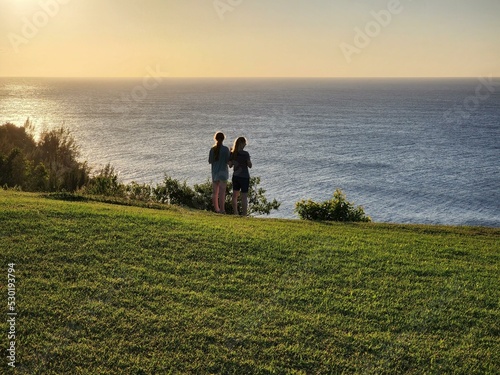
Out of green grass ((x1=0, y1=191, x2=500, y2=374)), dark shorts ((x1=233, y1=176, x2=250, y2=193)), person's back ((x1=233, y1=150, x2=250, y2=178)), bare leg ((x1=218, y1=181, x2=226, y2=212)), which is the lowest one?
green grass ((x1=0, y1=191, x2=500, y2=374))

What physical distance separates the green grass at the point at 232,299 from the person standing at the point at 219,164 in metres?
3.96

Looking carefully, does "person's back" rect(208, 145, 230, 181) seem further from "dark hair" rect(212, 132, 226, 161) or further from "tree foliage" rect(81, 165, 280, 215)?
"tree foliage" rect(81, 165, 280, 215)

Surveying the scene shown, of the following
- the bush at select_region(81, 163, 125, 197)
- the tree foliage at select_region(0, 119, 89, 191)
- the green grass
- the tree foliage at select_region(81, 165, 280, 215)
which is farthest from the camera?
the tree foliage at select_region(0, 119, 89, 191)

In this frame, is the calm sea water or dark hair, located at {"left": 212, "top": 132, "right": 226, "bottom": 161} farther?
the calm sea water

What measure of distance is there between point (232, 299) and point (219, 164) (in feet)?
27.9

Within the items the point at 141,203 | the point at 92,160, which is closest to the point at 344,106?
the point at 92,160

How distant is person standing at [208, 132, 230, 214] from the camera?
54.1 feet

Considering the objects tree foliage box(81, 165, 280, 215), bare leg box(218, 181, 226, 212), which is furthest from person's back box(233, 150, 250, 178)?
tree foliage box(81, 165, 280, 215)

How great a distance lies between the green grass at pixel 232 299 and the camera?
23.3 feet

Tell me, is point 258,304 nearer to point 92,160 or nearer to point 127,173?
point 127,173

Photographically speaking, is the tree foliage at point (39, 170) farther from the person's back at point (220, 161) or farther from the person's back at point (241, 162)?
the person's back at point (241, 162)

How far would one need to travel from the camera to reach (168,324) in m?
7.73

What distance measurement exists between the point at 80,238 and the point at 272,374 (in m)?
5.60

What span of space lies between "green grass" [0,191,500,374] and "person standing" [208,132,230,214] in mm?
3963
